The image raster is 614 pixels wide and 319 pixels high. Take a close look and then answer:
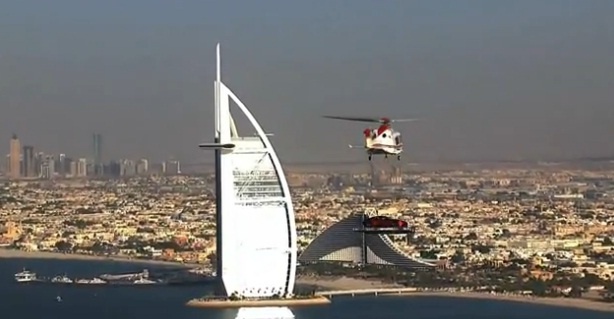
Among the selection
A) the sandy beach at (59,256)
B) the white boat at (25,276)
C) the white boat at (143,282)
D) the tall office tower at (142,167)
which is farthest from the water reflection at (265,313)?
the tall office tower at (142,167)

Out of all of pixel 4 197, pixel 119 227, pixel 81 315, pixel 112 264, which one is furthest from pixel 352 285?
pixel 4 197

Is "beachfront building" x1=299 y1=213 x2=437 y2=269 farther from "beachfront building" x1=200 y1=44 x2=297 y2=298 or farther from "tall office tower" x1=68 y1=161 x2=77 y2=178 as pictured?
"tall office tower" x1=68 y1=161 x2=77 y2=178

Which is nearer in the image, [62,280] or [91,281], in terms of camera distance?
[91,281]

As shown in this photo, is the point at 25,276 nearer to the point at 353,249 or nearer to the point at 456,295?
the point at 353,249

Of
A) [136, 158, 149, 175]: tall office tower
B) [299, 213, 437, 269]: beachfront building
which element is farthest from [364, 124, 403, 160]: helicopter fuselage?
[136, 158, 149, 175]: tall office tower

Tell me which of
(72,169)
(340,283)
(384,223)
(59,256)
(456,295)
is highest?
(72,169)

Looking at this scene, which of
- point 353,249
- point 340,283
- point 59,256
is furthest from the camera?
point 59,256

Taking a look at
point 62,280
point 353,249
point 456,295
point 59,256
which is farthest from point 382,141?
point 59,256
